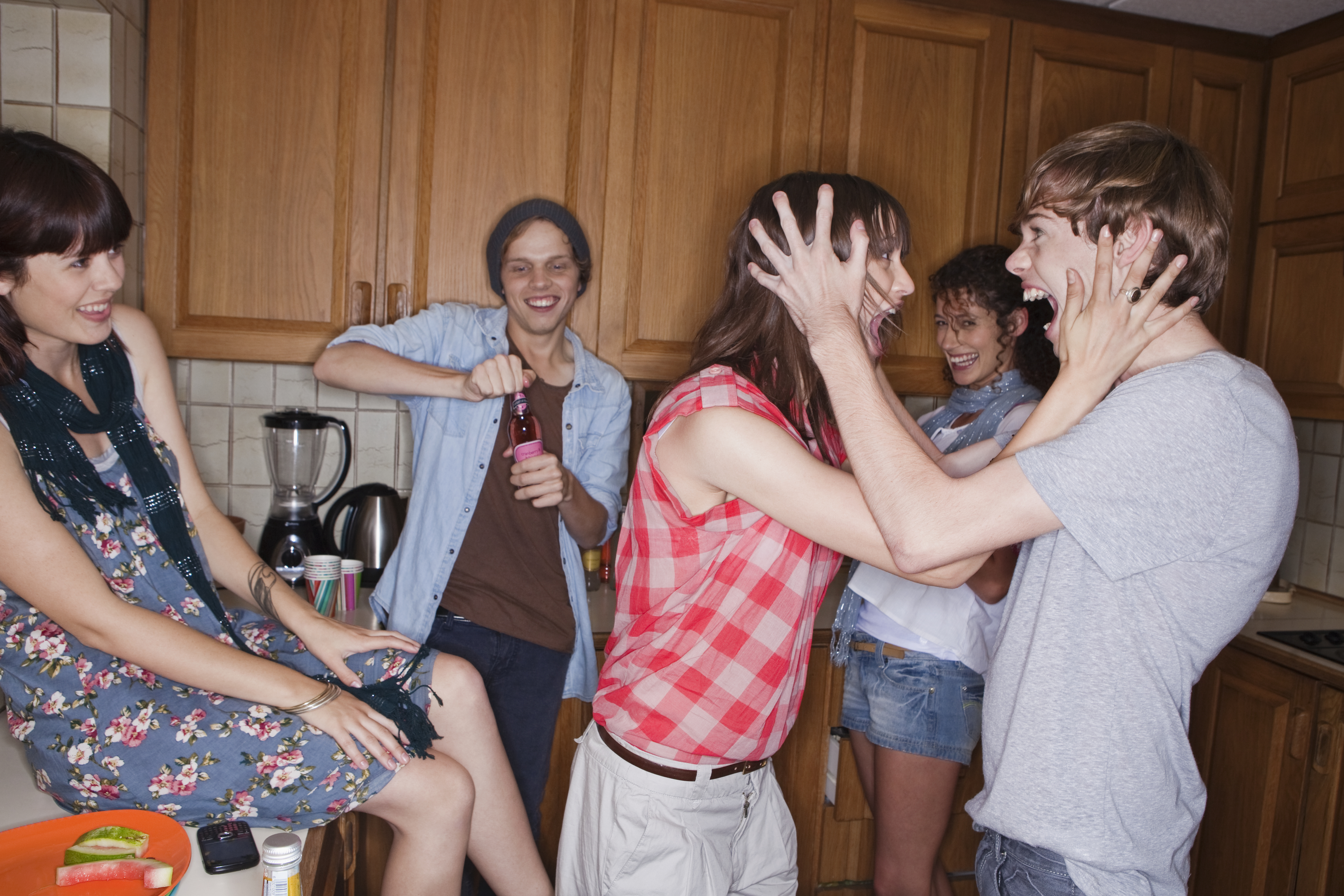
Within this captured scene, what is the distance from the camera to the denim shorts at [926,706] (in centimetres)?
167

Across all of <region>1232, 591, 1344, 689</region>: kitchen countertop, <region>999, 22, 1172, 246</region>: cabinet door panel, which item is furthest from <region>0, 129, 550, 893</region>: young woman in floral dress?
<region>999, 22, 1172, 246</region>: cabinet door panel

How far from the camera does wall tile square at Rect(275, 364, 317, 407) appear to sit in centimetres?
232

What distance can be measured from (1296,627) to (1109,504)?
173cm

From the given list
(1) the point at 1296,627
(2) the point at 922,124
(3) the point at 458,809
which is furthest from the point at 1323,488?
(3) the point at 458,809

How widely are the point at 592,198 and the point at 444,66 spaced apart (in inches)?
16.0

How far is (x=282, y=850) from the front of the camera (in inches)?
34.0

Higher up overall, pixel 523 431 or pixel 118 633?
pixel 523 431

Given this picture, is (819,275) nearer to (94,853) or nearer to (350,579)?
(94,853)

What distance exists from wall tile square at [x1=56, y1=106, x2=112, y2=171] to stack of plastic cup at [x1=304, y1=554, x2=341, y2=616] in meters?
0.81

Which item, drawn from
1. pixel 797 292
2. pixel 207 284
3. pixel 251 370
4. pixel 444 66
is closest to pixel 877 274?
pixel 797 292

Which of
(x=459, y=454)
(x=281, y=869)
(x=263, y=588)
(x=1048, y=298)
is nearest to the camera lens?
(x=281, y=869)

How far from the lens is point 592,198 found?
6.86 ft

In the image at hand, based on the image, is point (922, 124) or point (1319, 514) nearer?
point (922, 124)

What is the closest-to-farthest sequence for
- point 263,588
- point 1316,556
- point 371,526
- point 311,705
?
1. point 311,705
2. point 263,588
3. point 371,526
4. point 1316,556
